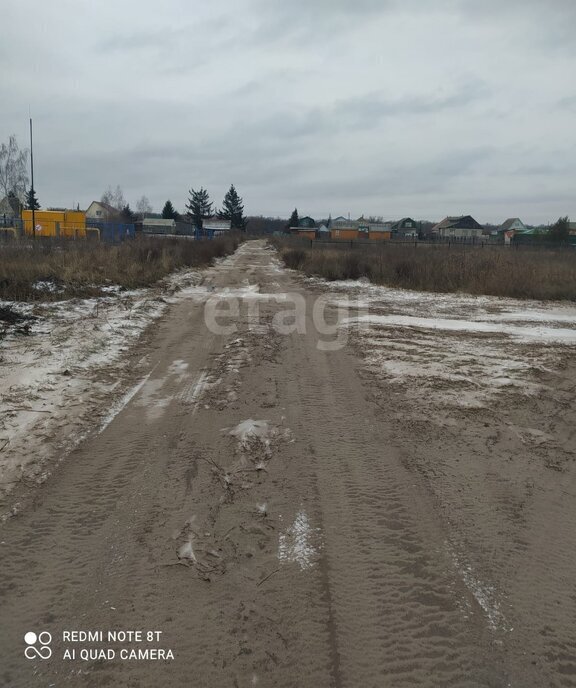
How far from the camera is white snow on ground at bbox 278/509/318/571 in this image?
9.39 feet

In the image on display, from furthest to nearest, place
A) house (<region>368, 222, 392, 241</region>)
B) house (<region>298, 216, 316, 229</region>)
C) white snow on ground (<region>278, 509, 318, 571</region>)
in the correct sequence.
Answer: house (<region>298, 216, 316, 229</region>), house (<region>368, 222, 392, 241</region>), white snow on ground (<region>278, 509, 318, 571</region>)

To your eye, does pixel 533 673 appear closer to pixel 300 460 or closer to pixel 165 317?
pixel 300 460

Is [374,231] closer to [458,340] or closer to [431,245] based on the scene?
[431,245]

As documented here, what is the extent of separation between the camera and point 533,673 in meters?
2.15

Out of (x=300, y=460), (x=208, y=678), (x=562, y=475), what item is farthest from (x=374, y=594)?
(x=562, y=475)

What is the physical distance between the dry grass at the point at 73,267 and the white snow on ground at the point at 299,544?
1001 centimetres

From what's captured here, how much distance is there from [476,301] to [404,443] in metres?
11.9

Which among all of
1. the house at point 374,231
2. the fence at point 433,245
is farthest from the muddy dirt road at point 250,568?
the house at point 374,231

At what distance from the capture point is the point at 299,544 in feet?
9.85

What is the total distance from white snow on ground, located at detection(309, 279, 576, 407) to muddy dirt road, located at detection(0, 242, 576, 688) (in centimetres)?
179

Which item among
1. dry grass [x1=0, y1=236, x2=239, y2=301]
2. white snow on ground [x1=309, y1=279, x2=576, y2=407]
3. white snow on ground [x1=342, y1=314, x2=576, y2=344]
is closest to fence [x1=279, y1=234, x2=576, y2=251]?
dry grass [x1=0, y1=236, x2=239, y2=301]

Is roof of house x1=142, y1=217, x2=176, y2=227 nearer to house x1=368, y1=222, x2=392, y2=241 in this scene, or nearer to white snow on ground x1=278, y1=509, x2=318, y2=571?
house x1=368, y1=222, x2=392, y2=241

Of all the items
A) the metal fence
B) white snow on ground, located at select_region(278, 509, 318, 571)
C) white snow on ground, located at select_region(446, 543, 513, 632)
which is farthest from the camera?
the metal fence

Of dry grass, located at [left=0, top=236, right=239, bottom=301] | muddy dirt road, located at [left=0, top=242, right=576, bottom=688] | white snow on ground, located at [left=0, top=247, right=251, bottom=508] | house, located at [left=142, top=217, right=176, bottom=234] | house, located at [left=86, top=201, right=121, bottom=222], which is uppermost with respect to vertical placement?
house, located at [left=86, top=201, right=121, bottom=222]
